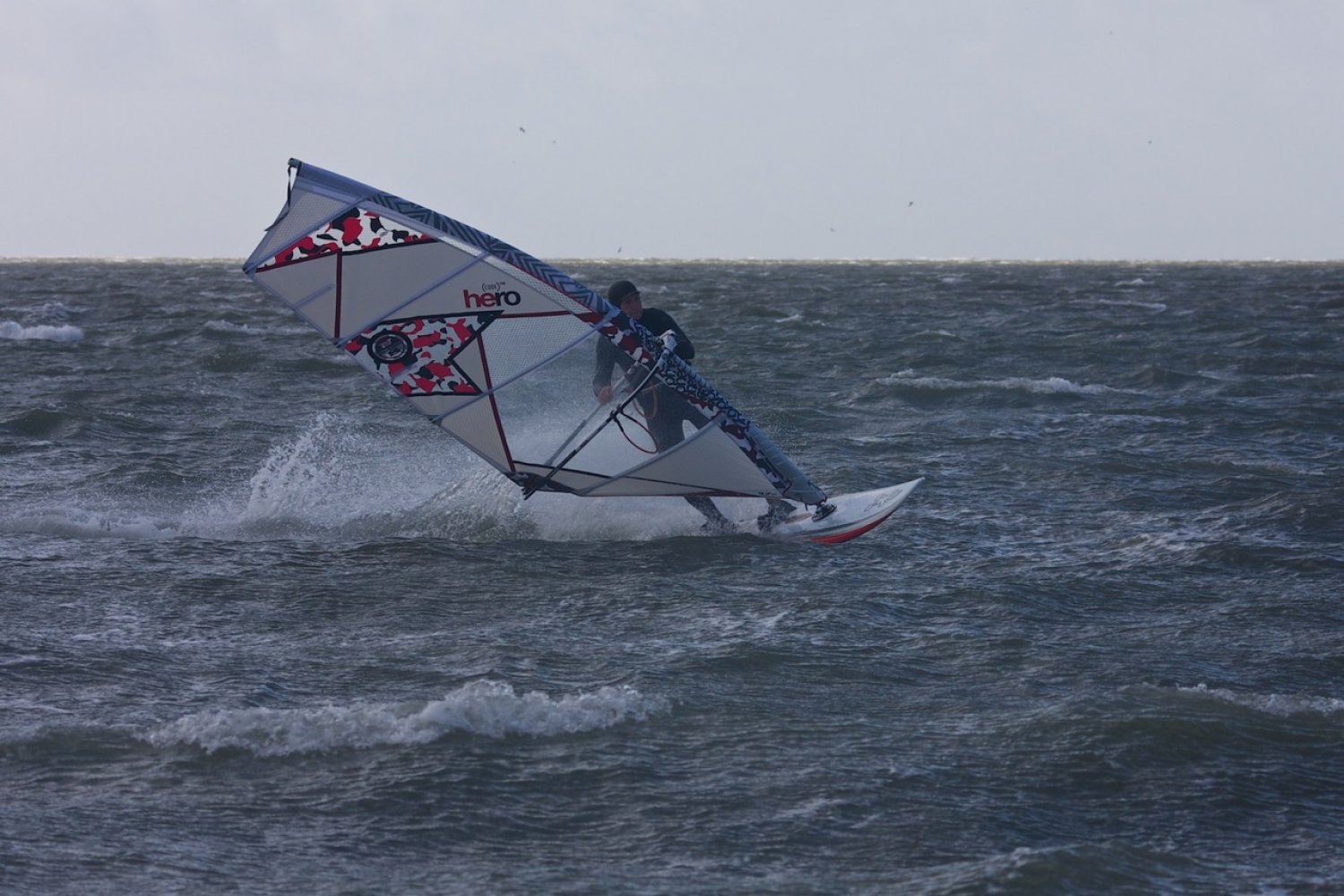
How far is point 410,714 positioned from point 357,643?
49.0 inches

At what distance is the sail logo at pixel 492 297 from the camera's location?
9109 millimetres

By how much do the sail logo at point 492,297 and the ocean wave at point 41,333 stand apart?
56.4 ft

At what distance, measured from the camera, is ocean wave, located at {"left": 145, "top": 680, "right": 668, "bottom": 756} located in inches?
213

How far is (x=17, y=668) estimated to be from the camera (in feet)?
20.6

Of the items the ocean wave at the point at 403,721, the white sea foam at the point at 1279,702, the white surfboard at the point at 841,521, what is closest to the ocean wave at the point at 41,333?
the white surfboard at the point at 841,521

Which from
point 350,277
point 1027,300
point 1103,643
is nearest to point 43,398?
point 350,277

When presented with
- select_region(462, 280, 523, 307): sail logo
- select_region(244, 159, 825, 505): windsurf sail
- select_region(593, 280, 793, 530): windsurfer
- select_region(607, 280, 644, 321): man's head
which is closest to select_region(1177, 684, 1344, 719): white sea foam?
select_region(244, 159, 825, 505): windsurf sail

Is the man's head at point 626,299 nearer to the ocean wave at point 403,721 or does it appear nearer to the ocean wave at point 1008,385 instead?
the ocean wave at point 403,721

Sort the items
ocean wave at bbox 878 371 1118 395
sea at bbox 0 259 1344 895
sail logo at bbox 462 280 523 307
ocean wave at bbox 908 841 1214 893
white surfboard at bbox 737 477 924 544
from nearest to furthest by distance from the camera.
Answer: ocean wave at bbox 908 841 1214 893 → sea at bbox 0 259 1344 895 → sail logo at bbox 462 280 523 307 → white surfboard at bbox 737 477 924 544 → ocean wave at bbox 878 371 1118 395

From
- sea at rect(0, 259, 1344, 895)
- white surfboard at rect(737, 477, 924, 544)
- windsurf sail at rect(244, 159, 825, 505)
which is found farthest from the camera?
white surfboard at rect(737, 477, 924, 544)

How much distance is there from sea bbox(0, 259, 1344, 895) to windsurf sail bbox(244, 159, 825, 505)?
49 cm

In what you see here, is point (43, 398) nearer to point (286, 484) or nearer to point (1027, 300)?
point (286, 484)

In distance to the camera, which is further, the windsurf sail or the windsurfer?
the windsurfer

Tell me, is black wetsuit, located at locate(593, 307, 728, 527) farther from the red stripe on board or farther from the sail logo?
the red stripe on board
